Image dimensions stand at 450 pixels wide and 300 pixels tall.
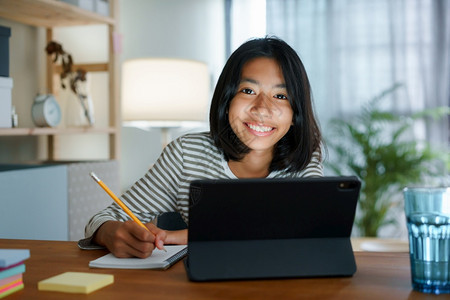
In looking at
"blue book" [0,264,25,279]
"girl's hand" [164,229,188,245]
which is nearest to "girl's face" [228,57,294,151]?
"girl's hand" [164,229,188,245]

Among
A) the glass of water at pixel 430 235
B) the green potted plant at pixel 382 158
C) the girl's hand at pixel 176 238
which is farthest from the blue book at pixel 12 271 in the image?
the green potted plant at pixel 382 158

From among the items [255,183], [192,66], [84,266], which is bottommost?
[84,266]

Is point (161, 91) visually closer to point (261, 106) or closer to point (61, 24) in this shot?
point (61, 24)

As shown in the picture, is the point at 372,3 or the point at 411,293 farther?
the point at 372,3

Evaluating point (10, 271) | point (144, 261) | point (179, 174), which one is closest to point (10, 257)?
point (10, 271)

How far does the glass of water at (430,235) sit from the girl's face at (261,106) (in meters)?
0.66

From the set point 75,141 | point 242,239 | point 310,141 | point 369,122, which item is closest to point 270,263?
point 242,239

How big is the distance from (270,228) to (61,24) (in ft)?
7.68

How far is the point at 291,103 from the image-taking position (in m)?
1.50

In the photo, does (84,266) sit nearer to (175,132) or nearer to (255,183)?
(255,183)

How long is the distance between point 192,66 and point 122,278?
230 cm

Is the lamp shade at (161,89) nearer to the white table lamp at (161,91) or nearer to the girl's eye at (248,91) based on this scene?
the white table lamp at (161,91)

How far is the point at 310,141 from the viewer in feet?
5.22

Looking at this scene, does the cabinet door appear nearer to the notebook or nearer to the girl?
the girl
